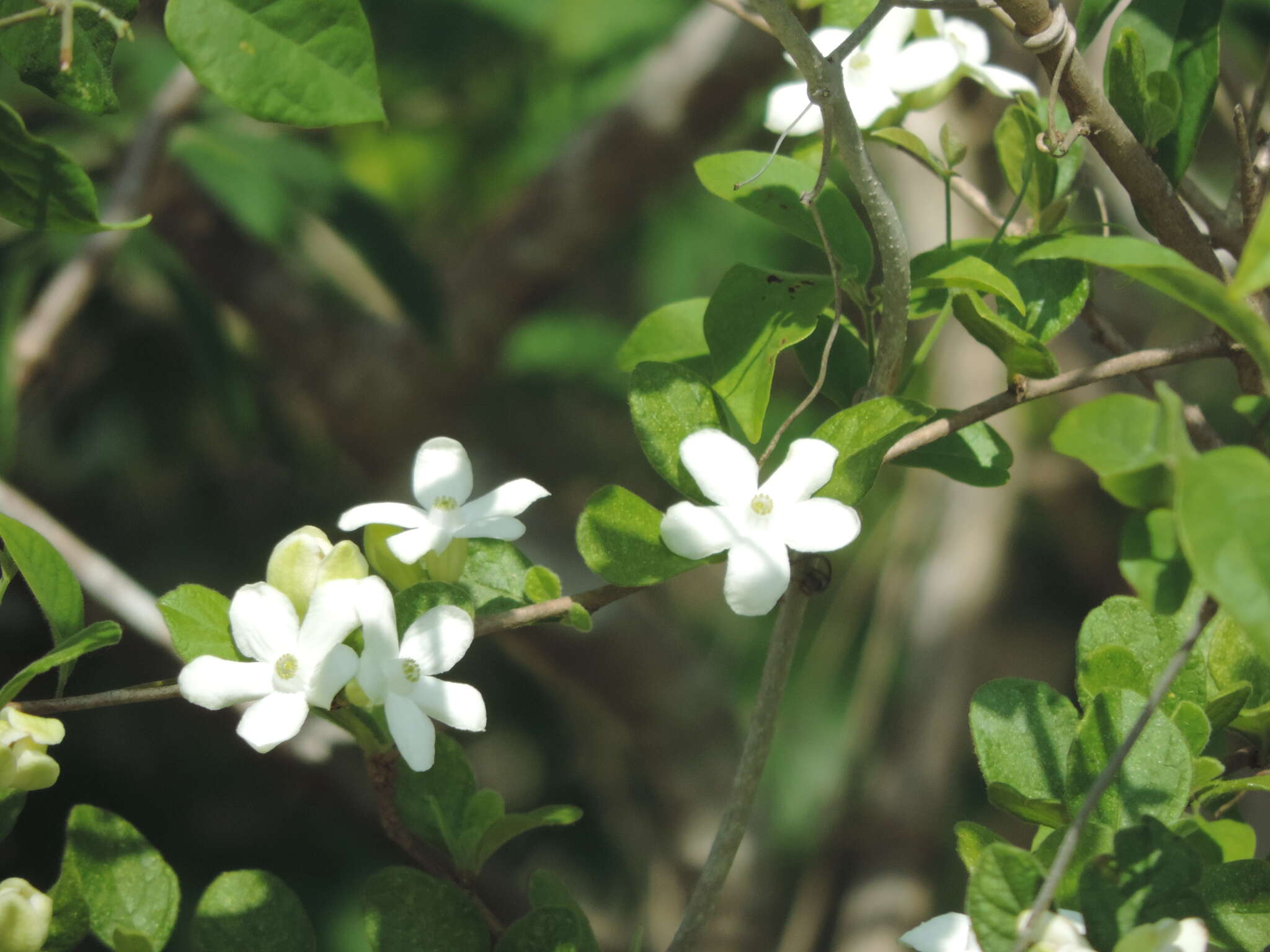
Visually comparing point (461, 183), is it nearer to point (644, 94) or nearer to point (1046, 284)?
point (644, 94)

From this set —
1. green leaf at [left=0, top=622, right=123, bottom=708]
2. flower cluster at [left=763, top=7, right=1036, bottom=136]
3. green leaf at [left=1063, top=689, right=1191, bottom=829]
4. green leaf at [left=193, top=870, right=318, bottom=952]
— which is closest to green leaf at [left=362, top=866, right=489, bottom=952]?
green leaf at [left=193, top=870, right=318, bottom=952]

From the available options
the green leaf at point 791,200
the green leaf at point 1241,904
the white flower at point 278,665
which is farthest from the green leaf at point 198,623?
the green leaf at point 1241,904

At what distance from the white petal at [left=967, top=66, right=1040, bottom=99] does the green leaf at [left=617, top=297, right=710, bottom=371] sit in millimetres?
169

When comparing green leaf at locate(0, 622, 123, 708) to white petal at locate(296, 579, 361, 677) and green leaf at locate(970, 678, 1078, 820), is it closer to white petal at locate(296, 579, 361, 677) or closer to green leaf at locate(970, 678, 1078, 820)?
white petal at locate(296, 579, 361, 677)

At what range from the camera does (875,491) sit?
1.38 m

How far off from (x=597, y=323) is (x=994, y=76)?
1011 millimetres

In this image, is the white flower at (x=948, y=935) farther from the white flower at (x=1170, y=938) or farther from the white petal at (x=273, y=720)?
the white petal at (x=273, y=720)

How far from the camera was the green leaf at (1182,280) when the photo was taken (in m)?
0.30

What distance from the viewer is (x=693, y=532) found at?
1.22 feet

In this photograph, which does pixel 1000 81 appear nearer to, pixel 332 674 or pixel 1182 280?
pixel 1182 280

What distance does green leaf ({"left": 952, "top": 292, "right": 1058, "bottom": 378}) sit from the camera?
39 centimetres

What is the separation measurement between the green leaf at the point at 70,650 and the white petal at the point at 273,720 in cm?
6

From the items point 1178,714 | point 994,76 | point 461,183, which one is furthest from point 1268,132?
point 461,183

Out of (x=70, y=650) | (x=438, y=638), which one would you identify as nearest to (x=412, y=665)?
(x=438, y=638)
